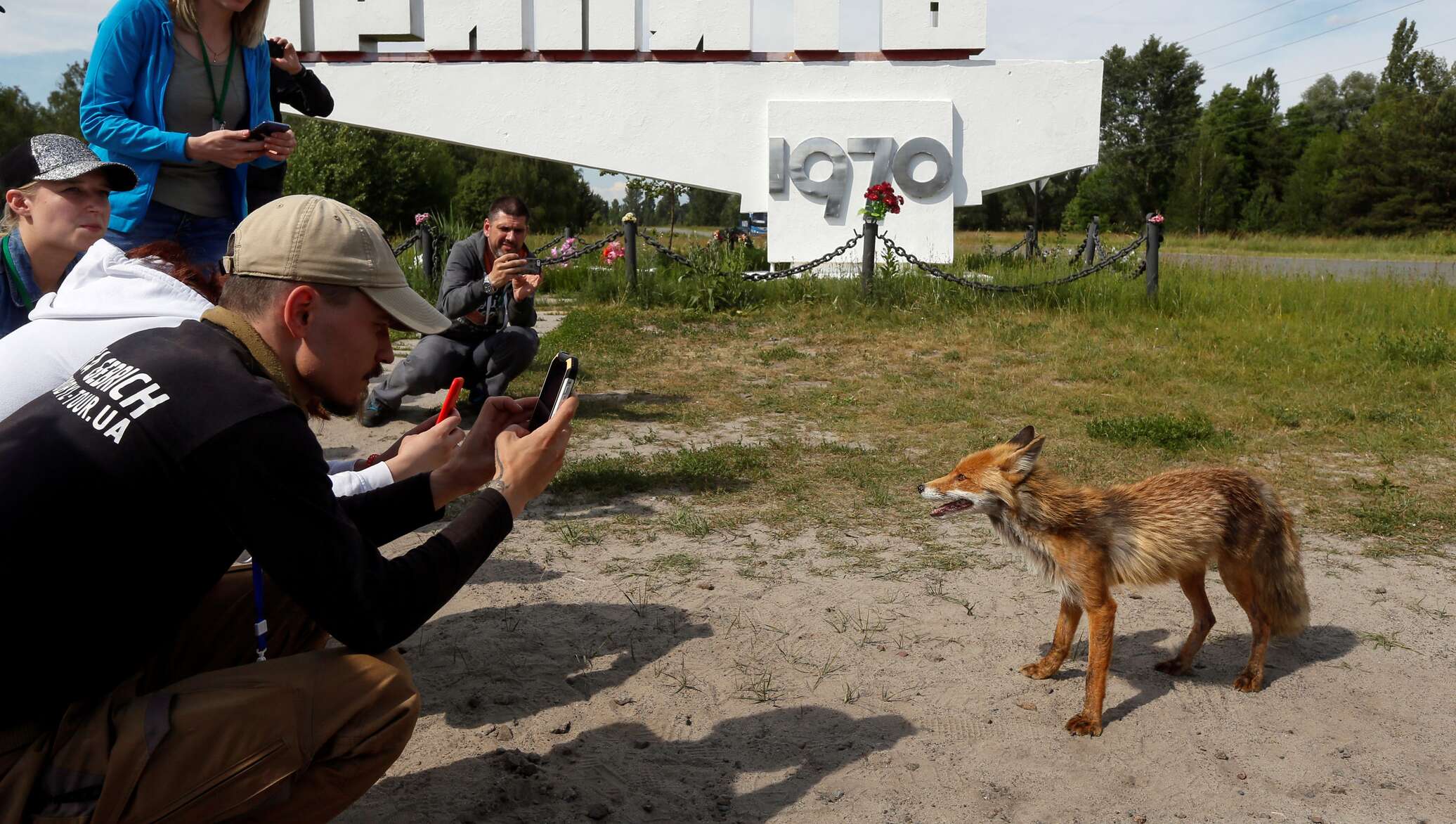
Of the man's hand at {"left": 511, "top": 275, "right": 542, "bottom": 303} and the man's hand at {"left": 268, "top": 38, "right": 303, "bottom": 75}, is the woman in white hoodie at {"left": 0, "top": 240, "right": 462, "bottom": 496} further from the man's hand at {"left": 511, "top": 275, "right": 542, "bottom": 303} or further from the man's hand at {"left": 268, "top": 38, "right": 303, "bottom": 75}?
the man's hand at {"left": 511, "top": 275, "right": 542, "bottom": 303}

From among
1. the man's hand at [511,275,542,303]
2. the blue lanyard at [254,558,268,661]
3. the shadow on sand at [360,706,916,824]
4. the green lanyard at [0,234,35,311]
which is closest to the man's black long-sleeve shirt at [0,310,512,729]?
the blue lanyard at [254,558,268,661]

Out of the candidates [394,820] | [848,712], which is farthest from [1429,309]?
[394,820]

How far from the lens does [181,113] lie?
13.4ft

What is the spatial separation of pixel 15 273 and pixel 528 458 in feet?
6.97

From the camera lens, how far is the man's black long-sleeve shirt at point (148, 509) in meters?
1.95

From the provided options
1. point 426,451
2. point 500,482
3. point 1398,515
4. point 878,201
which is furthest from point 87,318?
point 878,201

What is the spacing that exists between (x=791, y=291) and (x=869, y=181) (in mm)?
3655

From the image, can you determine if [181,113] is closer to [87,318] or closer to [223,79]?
[223,79]

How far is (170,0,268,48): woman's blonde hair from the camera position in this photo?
155 inches

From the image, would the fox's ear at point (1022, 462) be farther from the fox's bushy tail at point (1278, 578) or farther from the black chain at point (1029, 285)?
the black chain at point (1029, 285)

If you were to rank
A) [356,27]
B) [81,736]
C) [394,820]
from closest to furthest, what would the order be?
[81,736]
[394,820]
[356,27]

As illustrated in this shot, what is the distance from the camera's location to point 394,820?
9.62ft

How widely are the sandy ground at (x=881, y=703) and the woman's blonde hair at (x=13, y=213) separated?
200 centimetres

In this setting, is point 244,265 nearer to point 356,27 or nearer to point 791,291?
point 791,291
